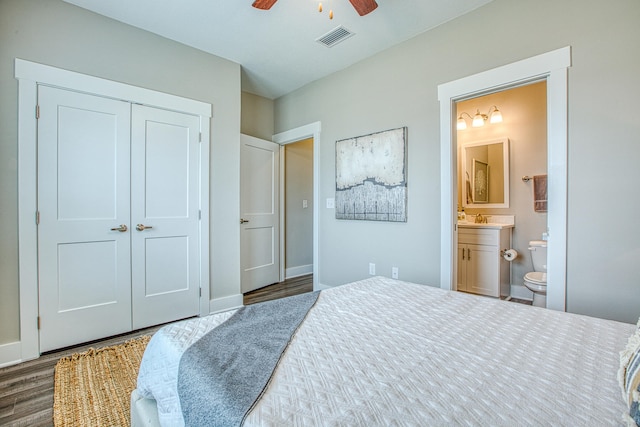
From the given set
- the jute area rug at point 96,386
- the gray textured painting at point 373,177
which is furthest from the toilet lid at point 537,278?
the jute area rug at point 96,386

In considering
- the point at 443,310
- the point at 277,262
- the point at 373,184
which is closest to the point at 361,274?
the point at 373,184

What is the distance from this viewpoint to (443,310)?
4.69 feet

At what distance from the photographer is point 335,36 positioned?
2811 mm

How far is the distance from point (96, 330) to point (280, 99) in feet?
11.1

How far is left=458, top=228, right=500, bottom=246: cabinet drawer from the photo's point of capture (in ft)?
11.2

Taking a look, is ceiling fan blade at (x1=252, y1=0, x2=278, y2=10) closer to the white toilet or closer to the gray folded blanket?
the gray folded blanket

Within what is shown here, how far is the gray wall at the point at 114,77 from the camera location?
217 cm

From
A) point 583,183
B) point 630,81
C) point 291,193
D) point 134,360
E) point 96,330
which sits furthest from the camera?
point 291,193

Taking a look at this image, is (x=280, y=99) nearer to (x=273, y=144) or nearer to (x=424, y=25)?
(x=273, y=144)

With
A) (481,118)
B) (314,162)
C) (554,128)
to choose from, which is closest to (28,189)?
(314,162)

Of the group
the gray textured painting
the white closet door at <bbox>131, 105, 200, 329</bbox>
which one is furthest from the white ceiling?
the gray textured painting

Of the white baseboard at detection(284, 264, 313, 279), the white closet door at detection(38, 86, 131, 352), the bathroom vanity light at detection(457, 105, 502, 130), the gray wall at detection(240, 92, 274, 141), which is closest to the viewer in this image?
the white closet door at detection(38, 86, 131, 352)

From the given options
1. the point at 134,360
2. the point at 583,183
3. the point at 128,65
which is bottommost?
the point at 134,360

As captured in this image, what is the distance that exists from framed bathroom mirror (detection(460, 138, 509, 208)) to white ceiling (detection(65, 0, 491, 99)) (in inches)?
71.9
